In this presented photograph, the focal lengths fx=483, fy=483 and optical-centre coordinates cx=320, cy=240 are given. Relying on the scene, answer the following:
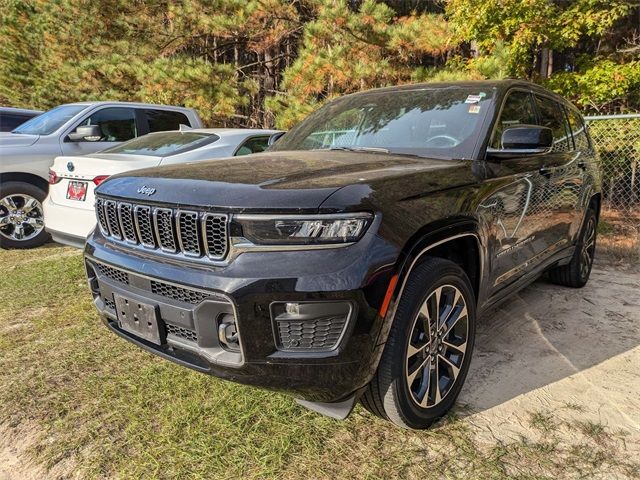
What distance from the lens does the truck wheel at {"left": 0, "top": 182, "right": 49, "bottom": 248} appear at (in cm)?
590

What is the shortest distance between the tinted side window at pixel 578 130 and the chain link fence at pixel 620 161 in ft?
10.4

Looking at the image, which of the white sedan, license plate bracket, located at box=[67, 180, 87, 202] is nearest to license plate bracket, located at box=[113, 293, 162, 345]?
the white sedan

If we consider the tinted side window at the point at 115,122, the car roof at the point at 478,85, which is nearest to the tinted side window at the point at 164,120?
the tinted side window at the point at 115,122

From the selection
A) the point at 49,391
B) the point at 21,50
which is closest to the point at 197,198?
the point at 49,391

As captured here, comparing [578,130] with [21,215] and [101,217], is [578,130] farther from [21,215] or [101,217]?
[21,215]

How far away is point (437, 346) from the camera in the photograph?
2.34 meters

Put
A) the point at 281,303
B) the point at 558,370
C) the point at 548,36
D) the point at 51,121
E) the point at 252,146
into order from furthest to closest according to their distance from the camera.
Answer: the point at 548,36 < the point at 51,121 < the point at 252,146 < the point at 558,370 < the point at 281,303

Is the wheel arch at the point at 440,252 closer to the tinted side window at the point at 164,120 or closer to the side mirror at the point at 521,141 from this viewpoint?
the side mirror at the point at 521,141

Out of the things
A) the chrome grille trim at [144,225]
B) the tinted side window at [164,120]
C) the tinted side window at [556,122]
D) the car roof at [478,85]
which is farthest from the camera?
the tinted side window at [164,120]

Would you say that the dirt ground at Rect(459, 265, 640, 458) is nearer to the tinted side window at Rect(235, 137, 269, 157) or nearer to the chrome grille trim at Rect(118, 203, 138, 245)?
the chrome grille trim at Rect(118, 203, 138, 245)

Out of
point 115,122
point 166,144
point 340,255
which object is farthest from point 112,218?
point 115,122

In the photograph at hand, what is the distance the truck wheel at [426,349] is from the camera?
2057 millimetres

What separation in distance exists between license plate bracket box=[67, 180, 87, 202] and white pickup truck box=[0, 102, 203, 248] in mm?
1411

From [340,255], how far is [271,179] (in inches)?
19.0
